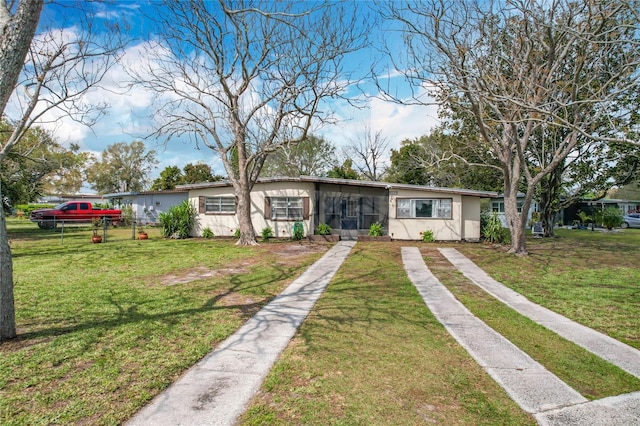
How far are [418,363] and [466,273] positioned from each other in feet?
20.9

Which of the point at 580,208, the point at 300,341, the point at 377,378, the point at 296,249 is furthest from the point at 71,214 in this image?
the point at 580,208

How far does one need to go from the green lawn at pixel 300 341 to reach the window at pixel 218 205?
331 inches

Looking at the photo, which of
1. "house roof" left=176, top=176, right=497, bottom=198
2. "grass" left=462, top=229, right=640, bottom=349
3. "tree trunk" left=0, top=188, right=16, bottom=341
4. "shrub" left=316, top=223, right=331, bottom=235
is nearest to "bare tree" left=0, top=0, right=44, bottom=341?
"tree trunk" left=0, top=188, right=16, bottom=341

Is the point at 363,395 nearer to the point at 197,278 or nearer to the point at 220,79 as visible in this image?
the point at 197,278

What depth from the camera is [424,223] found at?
16.8m

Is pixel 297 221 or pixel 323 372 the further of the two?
pixel 297 221

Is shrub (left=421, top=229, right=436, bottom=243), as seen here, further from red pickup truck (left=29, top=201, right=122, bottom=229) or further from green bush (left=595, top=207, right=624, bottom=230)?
red pickup truck (left=29, top=201, right=122, bottom=229)

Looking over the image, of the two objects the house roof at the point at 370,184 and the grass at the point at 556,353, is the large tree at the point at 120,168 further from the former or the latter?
the grass at the point at 556,353

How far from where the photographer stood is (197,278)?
830 cm

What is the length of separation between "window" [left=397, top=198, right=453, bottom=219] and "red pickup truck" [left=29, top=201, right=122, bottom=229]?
1747 centimetres

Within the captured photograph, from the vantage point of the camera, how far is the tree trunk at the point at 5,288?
13.0ft

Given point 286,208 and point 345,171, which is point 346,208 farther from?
point 345,171

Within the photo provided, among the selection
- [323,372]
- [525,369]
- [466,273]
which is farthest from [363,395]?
[466,273]

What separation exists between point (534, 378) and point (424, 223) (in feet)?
44.8
